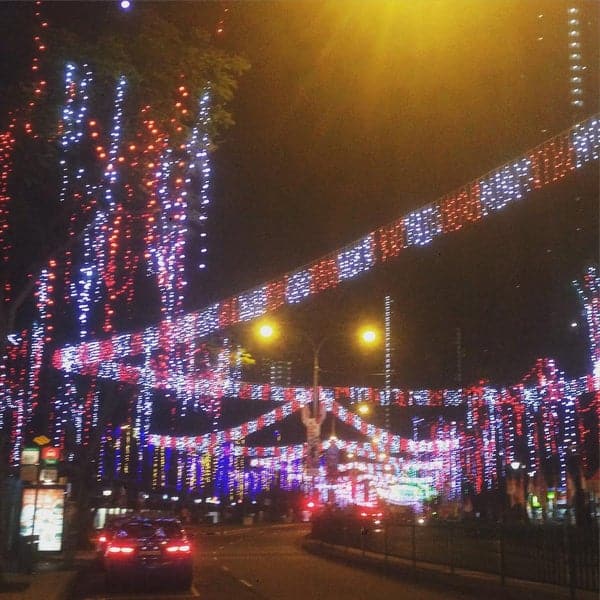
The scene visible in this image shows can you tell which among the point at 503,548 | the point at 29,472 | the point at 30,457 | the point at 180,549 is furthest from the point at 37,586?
the point at 503,548

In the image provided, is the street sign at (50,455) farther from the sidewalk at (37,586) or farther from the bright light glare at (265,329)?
the bright light glare at (265,329)

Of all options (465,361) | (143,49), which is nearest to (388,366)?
(465,361)

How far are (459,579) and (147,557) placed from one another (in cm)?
647

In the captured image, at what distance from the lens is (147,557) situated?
55.8 feet

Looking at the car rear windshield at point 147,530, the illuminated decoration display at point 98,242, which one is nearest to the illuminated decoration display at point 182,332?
the illuminated decoration display at point 98,242

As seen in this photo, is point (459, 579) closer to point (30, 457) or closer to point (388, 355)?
point (30, 457)

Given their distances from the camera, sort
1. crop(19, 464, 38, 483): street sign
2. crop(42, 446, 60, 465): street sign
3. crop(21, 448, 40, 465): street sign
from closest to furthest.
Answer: crop(19, 464, 38, 483): street sign < crop(21, 448, 40, 465): street sign < crop(42, 446, 60, 465): street sign

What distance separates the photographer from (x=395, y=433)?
5303cm

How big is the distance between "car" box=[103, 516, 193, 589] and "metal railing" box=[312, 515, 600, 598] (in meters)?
6.09

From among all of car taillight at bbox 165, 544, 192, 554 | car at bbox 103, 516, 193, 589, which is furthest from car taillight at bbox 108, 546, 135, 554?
car taillight at bbox 165, 544, 192, 554

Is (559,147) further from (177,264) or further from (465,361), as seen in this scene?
(465,361)

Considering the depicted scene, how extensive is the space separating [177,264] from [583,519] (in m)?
11.2

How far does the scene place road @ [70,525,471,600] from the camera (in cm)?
1658

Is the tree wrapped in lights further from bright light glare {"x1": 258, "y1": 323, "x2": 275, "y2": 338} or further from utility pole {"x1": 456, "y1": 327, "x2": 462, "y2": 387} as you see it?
utility pole {"x1": 456, "y1": 327, "x2": 462, "y2": 387}
